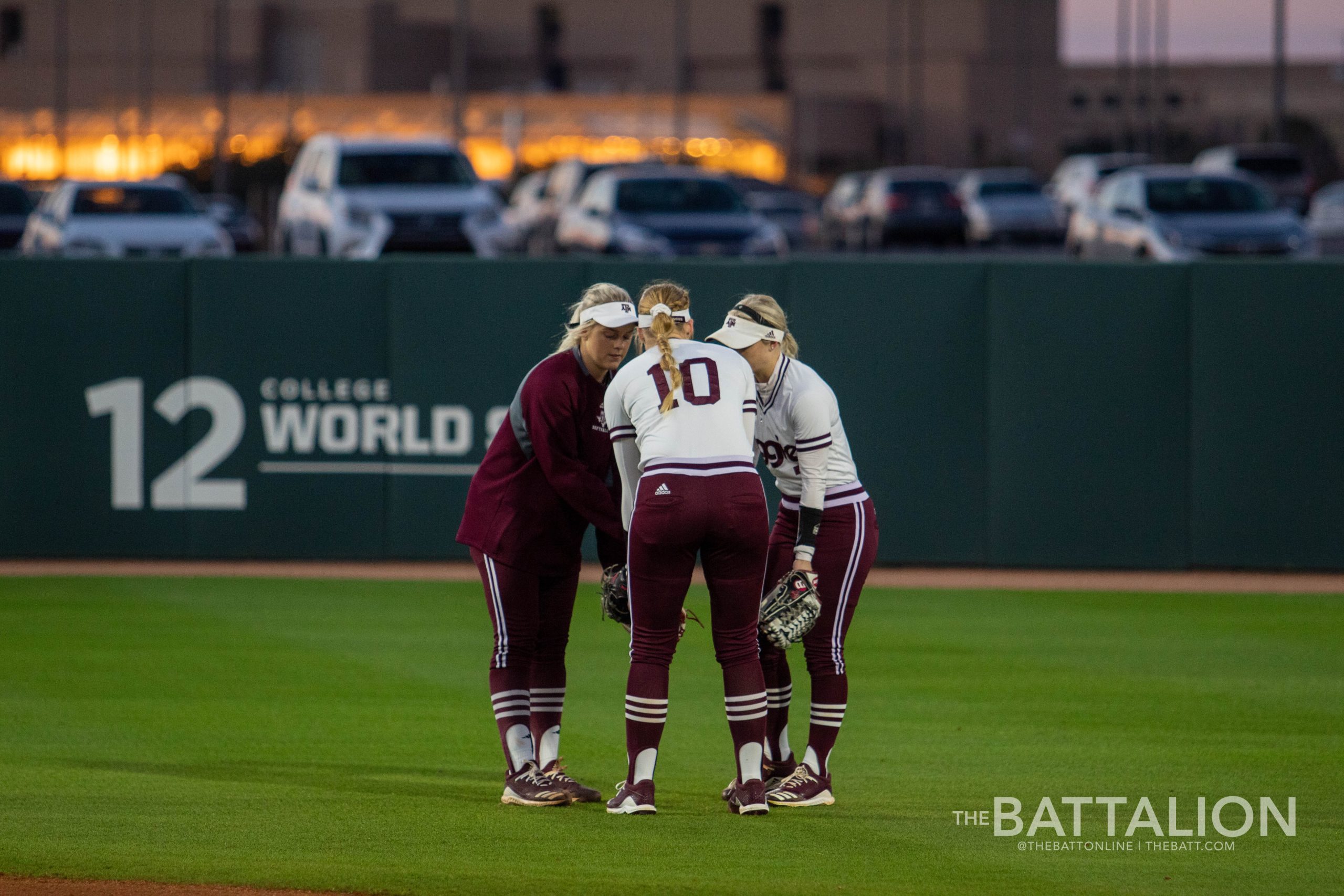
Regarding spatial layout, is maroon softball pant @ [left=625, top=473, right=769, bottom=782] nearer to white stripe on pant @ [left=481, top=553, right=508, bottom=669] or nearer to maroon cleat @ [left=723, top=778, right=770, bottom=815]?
maroon cleat @ [left=723, top=778, right=770, bottom=815]

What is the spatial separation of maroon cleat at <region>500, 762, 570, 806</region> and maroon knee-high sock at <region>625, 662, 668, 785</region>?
0.44m

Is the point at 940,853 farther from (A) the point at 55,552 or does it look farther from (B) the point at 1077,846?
(A) the point at 55,552

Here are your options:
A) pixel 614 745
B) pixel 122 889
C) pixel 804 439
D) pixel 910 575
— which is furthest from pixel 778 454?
pixel 910 575

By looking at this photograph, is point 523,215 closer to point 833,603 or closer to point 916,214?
point 916,214

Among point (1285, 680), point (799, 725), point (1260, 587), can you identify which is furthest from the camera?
point (1260, 587)

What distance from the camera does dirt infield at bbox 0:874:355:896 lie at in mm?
5781

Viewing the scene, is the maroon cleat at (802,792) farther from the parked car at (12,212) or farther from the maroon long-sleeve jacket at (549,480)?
the parked car at (12,212)

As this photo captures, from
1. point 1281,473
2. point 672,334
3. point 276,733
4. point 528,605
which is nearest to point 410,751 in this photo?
point 276,733

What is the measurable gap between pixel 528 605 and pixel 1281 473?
28.4 feet

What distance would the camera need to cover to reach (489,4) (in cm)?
8712

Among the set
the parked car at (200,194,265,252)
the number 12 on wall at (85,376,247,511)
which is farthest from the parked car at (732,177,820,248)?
the number 12 on wall at (85,376,247,511)

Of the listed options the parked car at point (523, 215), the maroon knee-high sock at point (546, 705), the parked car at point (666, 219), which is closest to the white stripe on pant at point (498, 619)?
the maroon knee-high sock at point (546, 705)

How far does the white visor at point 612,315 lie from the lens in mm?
6523

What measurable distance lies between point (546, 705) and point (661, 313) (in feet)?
5.61
